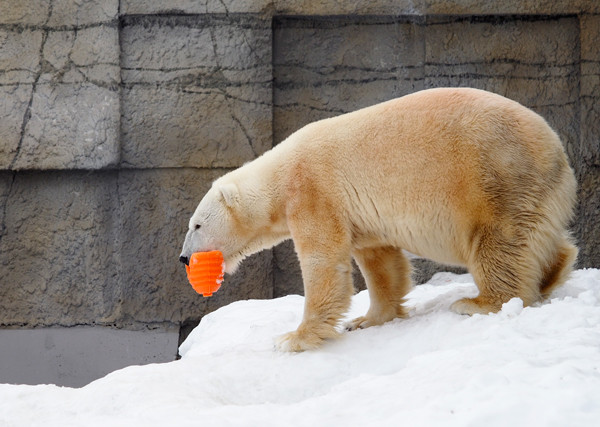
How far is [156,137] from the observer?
5922 mm

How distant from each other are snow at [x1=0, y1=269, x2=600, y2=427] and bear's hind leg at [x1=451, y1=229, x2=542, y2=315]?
0.17 m

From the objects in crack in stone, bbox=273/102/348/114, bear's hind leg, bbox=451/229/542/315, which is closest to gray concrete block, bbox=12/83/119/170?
crack in stone, bbox=273/102/348/114

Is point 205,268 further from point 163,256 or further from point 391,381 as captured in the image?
point 163,256

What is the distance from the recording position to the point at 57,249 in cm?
614

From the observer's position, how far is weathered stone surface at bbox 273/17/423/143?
20.2 ft

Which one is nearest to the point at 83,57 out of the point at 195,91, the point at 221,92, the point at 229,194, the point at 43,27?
the point at 43,27

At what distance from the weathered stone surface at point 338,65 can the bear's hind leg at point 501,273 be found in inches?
118

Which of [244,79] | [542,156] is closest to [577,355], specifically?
[542,156]

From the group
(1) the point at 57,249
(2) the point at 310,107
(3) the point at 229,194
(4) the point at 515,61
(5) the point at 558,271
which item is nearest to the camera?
A: (5) the point at 558,271

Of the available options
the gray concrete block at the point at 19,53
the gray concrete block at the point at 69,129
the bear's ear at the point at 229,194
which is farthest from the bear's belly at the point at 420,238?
the gray concrete block at the point at 19,53

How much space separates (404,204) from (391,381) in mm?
1221

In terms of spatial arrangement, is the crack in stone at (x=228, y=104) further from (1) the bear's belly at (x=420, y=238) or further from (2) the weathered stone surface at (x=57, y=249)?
(1) the bear's belly at (x=420, y=238)

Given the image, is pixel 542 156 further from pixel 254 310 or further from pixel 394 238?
pixel 254 310

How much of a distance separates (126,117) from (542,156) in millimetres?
3607
